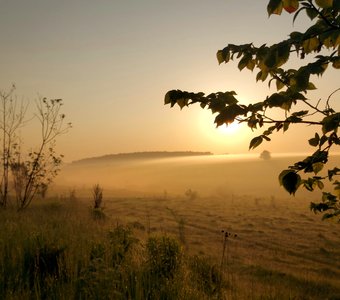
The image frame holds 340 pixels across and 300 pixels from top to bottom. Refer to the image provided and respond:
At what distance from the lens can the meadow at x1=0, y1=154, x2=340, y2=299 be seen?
15.3 feet

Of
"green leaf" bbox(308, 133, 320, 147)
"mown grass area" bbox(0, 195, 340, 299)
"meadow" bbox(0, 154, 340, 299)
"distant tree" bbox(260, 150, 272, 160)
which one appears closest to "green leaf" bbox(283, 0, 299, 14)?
"green leaf" bbox(308, 133, 320, 147)

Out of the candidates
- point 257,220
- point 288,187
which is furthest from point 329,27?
point 257,220

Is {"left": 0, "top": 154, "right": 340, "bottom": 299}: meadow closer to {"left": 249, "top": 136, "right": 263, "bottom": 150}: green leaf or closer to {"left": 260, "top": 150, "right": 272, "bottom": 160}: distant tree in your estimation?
{"left": 249, "top": 136, "right": 263, "bottom": 150}: green leaf

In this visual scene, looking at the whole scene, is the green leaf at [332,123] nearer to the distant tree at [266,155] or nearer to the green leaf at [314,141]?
the green leaf at [314,141]

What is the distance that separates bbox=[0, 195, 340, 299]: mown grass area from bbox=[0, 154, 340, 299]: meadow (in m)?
0.03

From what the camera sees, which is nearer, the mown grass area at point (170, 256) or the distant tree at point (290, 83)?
the distant tree at point (290, 83)

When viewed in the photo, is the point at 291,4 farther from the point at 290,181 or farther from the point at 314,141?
the point at 314,141

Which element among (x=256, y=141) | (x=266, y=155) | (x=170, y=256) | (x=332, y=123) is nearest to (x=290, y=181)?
(x=332, y=123)

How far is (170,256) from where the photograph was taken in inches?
275

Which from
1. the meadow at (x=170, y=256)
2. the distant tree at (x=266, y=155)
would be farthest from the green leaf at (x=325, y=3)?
the distant tree at (x=266, y=155)

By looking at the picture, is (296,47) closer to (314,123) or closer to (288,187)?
(314,123)

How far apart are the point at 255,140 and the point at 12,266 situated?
4.62 m

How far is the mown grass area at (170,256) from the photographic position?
4660 millimetres

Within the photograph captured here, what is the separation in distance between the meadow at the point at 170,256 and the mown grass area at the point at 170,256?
0.03 m
